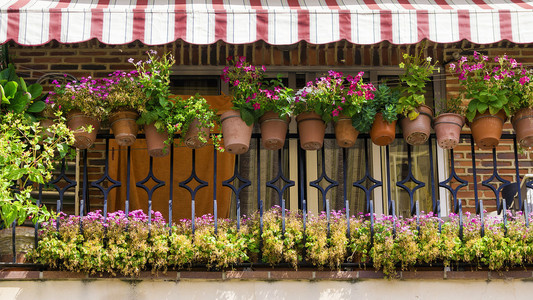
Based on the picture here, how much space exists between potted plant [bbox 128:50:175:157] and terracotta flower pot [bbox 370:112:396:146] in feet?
5.65

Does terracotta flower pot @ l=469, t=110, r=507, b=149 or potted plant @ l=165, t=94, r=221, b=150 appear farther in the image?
terracotta flower pot @ l=469, t=110, r=507, b=149

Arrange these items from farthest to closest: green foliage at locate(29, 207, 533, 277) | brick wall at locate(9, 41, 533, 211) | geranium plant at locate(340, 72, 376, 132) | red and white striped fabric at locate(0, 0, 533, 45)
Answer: brick wall at locate(9, 41, 533, 211)
geranium plant at locate(340, 72, 376, 132)
red and white striped fabric at locate(0, 0, 533, 45)
green foliage at locate(29, 207, 533, 277)

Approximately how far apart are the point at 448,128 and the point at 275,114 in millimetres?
1466

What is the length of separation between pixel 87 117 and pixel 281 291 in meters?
2.17

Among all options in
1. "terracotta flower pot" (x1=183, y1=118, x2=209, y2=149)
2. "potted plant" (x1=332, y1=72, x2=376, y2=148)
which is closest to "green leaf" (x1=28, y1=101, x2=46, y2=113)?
"terracotta flower pot" (x1=183, y1=118, x2=209, y2=149)

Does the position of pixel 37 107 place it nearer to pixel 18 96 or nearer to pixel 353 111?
pixel 18 96

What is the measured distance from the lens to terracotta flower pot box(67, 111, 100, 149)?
7.41 metres

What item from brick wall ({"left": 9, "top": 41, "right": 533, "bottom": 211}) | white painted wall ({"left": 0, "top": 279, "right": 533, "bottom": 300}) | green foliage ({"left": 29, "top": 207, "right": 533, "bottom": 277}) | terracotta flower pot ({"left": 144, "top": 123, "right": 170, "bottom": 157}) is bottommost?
white painted wall ({"left": 0, "top": 279, "right": 533, "bottom": 300})

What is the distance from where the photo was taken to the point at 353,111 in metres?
7.41

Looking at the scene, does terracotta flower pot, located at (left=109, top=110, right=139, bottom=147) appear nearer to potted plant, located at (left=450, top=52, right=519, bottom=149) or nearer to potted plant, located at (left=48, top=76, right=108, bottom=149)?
potted plant, located at (left=48, top=76, right=108, bottom=149)

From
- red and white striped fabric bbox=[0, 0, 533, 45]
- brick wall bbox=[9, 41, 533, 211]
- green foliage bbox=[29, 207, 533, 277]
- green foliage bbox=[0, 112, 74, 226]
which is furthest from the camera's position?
brick wall bbox=[9, 41, 533, 211]

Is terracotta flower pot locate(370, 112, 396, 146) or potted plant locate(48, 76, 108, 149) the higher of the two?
potted plant locate(48, 76, 108, 149)

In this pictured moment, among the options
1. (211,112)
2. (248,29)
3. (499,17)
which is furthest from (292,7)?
(499,17)

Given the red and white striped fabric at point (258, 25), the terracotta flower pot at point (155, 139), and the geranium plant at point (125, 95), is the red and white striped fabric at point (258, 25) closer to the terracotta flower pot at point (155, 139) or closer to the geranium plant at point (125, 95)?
the geranium plant at point (125, 95)
